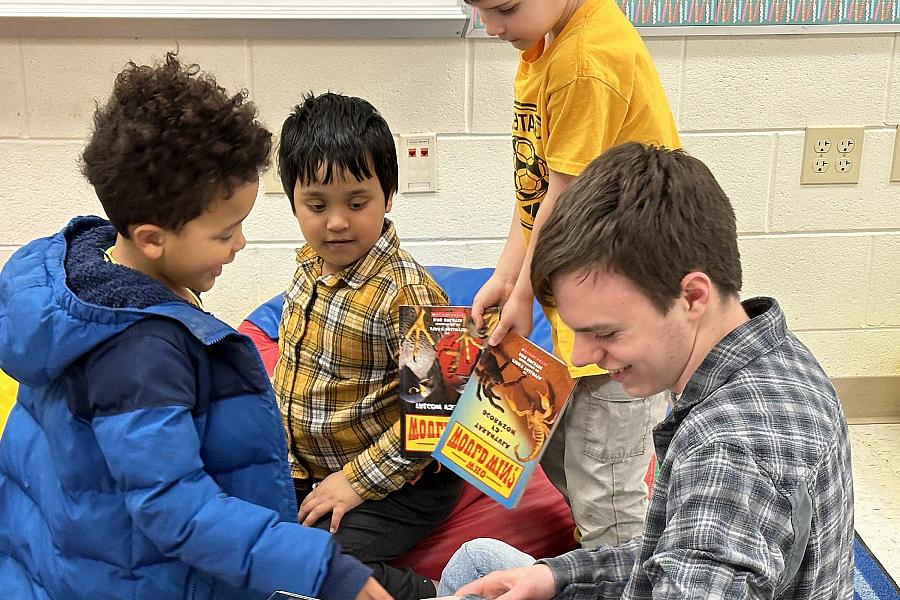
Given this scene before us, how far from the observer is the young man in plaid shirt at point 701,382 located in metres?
0.70

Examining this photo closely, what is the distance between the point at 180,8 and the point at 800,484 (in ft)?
5.28

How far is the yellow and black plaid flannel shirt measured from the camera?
4.41ft

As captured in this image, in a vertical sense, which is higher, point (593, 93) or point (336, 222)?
point (593, 93)

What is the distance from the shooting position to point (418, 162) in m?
2.01

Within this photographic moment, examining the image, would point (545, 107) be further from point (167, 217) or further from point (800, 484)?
point (800, 484)

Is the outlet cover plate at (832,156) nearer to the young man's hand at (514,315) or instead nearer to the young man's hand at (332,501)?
the young man's hand at (514,315)

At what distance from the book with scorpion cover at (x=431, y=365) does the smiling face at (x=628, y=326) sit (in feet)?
1.48

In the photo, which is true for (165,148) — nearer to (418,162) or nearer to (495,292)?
(495,292)

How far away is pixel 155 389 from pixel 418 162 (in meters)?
1.26

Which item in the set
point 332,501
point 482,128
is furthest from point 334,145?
point 482,128

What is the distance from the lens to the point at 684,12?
6.31ft

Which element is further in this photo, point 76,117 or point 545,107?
point 76,117

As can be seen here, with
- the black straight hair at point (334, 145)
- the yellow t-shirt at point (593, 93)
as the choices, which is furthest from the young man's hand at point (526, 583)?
the black straight hair at point (334, 145)

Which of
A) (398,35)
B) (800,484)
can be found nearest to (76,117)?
(398,35)
